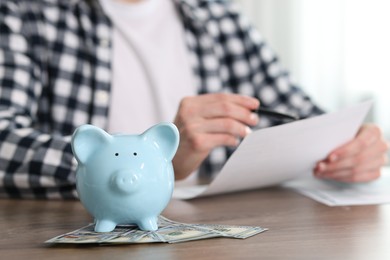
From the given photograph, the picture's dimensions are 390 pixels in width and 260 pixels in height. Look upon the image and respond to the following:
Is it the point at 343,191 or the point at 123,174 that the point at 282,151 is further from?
the point at 123,174

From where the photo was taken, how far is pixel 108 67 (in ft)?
4.19

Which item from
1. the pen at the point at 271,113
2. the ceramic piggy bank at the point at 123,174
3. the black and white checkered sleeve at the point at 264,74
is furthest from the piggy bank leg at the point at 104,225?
the black and white checkered sleeve at the point at 264,74

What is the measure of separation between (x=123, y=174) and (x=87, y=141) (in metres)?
0.05

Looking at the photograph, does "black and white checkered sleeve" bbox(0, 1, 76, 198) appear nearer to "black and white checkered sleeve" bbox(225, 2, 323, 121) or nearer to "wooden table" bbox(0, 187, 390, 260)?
"wooden table" bbox(0, 187, 390, 260)

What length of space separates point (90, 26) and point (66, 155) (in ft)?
1.49

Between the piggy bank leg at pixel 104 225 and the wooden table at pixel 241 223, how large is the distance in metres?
0.04

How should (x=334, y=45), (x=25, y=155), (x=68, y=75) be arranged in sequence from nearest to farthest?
(x=25, y=155) < (x=68, y=75) < (x=334, y=45)

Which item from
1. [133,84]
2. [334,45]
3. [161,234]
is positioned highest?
[334,45]

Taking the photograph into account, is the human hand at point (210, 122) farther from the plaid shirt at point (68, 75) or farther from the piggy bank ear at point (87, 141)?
the piggy bank ear at point (87, 141)

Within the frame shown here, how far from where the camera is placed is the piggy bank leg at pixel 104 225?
1.95 ft

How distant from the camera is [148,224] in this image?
60 cm

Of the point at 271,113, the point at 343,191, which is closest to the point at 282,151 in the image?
the point at 271,113

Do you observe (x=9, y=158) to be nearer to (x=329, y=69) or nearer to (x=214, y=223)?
(x=214, y=223)

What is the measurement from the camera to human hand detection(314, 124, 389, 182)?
0.97 metres
